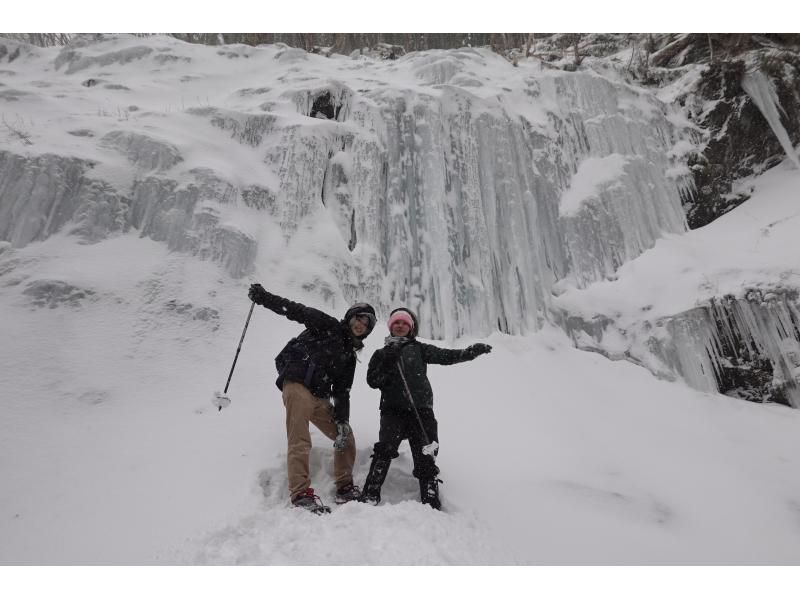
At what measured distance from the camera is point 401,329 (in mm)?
3693

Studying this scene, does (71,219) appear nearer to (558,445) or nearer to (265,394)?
(265,394)

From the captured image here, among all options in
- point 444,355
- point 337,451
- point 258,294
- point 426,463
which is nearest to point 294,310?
point 258,294

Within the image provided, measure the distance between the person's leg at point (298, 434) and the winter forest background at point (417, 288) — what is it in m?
0.29

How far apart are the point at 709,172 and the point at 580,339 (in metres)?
5.27

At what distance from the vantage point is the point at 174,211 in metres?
5.54

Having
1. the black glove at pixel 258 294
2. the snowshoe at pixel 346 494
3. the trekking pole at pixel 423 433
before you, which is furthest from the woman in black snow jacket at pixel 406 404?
the black glove at pixel 258 294

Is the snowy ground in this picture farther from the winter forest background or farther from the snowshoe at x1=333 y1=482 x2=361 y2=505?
the snowshoe at x1=333 y1=482 x2=361 y2=505

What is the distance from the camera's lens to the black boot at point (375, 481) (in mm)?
2994

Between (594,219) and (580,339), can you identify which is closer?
(580,339)

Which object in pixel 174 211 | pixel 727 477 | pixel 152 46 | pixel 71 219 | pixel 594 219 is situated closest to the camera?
pixel 727 477

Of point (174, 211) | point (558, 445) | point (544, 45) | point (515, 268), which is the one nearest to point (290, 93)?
point (174, 211)

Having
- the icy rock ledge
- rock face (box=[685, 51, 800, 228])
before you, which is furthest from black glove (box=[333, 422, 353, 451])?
rock face (box=[685, 51, 800, 228])

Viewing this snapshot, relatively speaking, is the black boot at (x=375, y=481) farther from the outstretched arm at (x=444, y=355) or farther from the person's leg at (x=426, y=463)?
the outstretched arm at (x=444, y=355)

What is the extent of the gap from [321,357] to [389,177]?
4.78m
